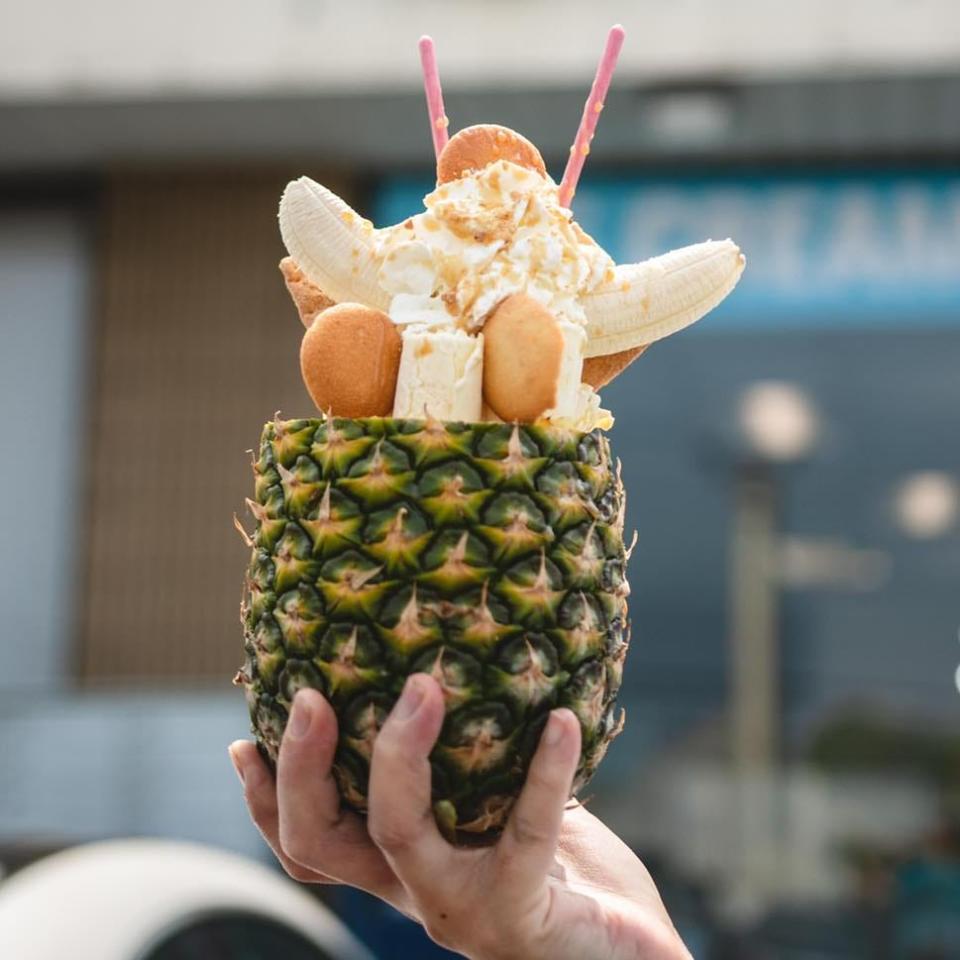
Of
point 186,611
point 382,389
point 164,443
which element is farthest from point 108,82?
point 382,389

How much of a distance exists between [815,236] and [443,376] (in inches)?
244

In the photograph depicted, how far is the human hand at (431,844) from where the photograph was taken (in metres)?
1.62

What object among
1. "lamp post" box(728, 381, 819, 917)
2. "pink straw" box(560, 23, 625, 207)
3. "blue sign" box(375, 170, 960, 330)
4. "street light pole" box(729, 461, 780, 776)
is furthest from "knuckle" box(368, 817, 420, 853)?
"blue sign" box(375, 170, 960, 330)

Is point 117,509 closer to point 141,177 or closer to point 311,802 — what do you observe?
point 141,177

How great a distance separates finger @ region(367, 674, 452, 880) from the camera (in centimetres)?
160

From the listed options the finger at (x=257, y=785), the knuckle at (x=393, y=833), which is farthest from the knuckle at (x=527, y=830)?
the finger at (x=257, y=785)

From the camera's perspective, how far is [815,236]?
24.7 ft

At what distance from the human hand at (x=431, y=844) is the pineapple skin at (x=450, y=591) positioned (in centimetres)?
4

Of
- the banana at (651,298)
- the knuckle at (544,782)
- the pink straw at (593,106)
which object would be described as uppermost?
the pink straw at (593,106)

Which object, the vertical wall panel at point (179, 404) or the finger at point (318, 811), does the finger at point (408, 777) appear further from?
the vertical wall panel at point (179, 404)

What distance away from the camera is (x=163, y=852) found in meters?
3.11

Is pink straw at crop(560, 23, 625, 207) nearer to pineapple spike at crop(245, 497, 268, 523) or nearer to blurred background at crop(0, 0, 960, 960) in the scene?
pineapple spike at crop(245, 497, 268, 523)

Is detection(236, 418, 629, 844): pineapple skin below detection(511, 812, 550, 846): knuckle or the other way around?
the other way around

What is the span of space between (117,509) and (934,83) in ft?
15.4
